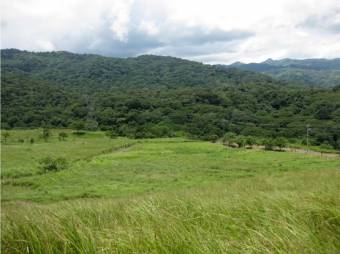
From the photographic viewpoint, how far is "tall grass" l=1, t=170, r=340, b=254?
3270 mm

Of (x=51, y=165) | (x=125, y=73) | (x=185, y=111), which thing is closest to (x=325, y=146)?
(x=185, y=111)

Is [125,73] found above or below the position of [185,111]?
above

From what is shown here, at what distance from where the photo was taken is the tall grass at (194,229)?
3270 mm

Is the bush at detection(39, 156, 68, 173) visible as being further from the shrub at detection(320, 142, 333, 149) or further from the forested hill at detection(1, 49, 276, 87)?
the forested hill at detection(1, 49, 276, 87)

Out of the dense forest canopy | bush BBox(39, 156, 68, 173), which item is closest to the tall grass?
bush BBox(39, 156, 68, 173)

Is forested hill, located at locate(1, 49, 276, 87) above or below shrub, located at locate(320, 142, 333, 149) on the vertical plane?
above

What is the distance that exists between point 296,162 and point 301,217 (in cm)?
4547

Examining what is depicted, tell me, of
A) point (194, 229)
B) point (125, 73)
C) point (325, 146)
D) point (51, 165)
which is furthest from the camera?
point (125, 73)

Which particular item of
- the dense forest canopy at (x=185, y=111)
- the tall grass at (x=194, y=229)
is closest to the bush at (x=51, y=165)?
the tall grass at (x=194, y=229)

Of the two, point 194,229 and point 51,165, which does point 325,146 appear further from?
point 194,229

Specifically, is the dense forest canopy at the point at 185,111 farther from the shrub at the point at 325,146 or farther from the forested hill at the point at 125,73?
the forested hill at the point at 125,73

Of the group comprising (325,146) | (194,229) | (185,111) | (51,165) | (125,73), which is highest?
(125,73)

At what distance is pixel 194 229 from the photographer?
160 inches

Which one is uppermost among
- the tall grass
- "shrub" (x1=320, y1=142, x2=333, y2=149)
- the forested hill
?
the forested hill
